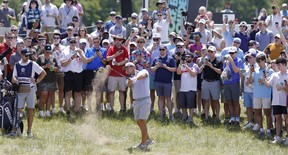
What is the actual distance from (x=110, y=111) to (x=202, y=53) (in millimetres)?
2897

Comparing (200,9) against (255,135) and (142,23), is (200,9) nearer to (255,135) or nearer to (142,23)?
(142,23)

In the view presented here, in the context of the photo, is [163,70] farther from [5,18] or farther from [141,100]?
[5,18]

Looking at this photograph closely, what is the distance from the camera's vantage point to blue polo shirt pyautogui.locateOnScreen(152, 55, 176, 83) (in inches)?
897

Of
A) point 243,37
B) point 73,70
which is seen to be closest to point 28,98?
point 73,70

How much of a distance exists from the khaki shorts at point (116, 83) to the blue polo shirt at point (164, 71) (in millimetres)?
1056

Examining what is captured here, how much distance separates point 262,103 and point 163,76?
2975 mm

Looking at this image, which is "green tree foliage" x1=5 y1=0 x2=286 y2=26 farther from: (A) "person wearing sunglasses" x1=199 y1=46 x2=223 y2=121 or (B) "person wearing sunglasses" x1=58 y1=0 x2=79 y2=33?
(A) "person wearing sunglasses" x1=199 y1=46 x2=223 y2=121

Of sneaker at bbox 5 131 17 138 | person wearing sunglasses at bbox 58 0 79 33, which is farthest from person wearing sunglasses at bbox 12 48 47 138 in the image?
person wearing sunglasses at bbox 58 0 79 33

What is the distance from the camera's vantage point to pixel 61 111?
23.3 meters

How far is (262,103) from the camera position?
21188 millimetres

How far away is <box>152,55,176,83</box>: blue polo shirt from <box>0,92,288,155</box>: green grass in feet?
3.33

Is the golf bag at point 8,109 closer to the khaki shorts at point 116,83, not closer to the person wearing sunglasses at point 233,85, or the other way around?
the khaki shorts at point 116,83

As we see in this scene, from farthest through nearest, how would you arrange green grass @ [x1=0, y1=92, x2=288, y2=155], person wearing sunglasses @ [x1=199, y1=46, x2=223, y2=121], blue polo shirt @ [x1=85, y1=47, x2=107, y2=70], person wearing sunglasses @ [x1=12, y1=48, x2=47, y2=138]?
1. blue polo shirt @ [x1=85, y1=47, x2=107, y2=70]
2. person wearing sunglasses @ [x1=199, y1=46, x2=223, y2=121]
3. person wearing sunglasses @ [x1=12, y1=48, x2=47, y2=138]
4. green grass @ [x1=0, y1=92, x2=288, y2=155]

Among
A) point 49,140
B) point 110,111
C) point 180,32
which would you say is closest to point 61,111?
point 110,111
